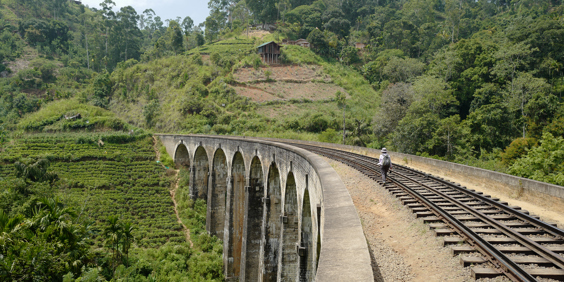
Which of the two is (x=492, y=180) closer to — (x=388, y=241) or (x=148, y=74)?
(x=388, y=241)

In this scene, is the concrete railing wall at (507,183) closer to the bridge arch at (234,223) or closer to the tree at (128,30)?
the bridge arch at (234,223)

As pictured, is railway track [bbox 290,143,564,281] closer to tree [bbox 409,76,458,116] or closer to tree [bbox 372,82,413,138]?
tree [bbox 409,76,458,116]

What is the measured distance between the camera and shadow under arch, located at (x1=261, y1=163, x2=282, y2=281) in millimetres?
16328

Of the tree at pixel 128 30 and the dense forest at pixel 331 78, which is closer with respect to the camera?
the dense forest at pixel 331 78

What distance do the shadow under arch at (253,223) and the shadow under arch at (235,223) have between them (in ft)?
9.32

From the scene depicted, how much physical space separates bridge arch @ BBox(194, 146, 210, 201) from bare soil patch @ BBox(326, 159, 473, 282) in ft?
80.8

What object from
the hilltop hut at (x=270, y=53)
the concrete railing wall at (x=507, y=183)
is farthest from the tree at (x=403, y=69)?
the concrete railing wall at (x=507, y=183)

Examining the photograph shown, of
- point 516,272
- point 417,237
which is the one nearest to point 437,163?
point 417,237

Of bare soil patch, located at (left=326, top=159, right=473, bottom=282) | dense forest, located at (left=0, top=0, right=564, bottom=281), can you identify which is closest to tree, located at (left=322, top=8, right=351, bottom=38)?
dense forest, located at (left=0, top=0, right=564, bottom=281)

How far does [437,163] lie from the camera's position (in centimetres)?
1352

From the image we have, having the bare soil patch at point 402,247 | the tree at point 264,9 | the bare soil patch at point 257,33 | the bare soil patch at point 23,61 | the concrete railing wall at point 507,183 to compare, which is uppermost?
the tree at point 264,9

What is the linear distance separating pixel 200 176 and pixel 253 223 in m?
14.0

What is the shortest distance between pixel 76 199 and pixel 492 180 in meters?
28.9

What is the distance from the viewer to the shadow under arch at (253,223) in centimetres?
1888
